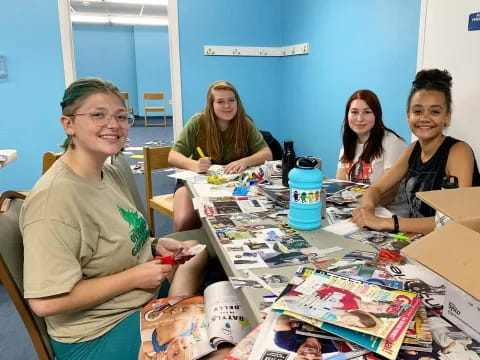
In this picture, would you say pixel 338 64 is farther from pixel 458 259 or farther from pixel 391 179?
pixel 458 259

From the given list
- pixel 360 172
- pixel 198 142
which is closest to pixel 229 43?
pixel 198 142

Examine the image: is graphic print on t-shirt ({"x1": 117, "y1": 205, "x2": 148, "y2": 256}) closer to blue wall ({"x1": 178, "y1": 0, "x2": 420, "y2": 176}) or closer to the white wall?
the white wall

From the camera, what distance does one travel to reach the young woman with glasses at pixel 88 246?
999 millimetres

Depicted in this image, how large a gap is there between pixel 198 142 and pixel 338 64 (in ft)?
4.97

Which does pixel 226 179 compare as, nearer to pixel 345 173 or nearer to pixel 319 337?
pixel 345 173

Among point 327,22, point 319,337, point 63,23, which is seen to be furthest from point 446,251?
point 63,23

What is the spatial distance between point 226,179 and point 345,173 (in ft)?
2.42

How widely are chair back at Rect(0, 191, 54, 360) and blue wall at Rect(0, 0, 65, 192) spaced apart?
3171 millimetres

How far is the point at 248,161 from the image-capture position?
2424 mm

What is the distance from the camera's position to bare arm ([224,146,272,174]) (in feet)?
7.48

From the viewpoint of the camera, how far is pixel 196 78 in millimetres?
4250

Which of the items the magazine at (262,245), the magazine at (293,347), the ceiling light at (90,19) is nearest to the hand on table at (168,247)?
the magazine at (262,245)

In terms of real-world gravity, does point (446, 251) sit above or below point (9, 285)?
above

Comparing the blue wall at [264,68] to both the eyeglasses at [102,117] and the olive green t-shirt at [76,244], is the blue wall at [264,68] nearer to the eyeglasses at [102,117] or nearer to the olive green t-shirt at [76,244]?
the eyeglasses at [102,117]
